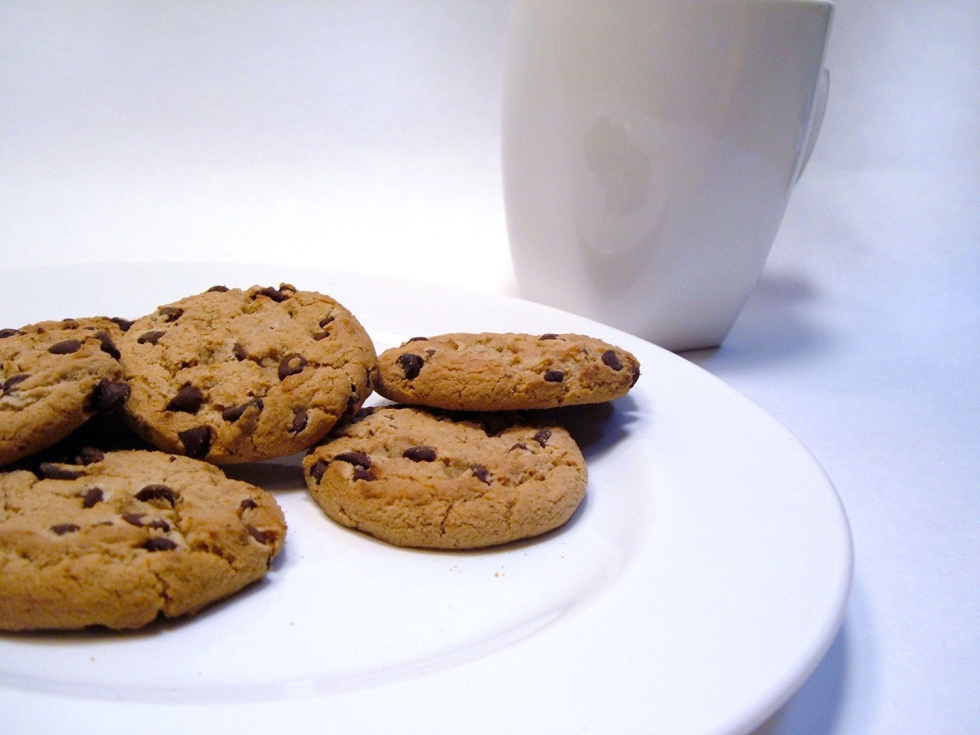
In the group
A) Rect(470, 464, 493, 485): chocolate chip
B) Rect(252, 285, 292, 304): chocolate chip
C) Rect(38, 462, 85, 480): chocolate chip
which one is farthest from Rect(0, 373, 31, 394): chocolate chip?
Rect(470, 464, 493, 485): chocolate chip

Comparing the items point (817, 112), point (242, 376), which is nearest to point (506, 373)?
point (242, 376)

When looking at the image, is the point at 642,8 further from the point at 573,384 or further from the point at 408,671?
the point at 408,671

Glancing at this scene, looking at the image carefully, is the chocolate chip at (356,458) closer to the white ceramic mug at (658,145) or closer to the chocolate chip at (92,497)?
the chocolate chip at (92,497)

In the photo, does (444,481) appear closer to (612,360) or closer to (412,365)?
(412,365)

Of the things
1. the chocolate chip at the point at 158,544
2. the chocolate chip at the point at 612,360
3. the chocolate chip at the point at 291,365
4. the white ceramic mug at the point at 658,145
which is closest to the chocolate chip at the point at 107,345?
the chocolate chip at the point at 291,365

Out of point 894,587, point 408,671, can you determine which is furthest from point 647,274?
point 408,671

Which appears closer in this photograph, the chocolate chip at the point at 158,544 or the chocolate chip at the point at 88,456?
the chocolate chip at the point at 158,544
